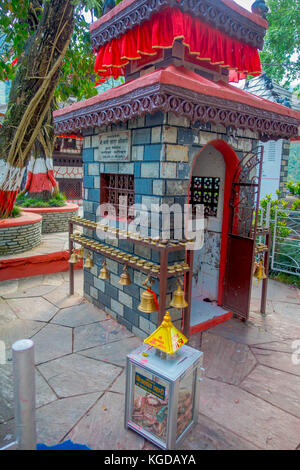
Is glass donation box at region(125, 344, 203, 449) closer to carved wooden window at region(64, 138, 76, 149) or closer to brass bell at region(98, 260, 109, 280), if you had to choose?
brass bell at region(98, 260, 109, 280)

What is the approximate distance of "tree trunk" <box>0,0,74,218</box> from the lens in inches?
256

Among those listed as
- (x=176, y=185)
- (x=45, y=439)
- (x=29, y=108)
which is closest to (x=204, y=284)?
(x=176, y=185)

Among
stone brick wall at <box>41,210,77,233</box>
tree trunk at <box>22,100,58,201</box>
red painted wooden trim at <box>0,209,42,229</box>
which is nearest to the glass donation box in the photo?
red painted wooden trim at <box>0,209,42,229</box>

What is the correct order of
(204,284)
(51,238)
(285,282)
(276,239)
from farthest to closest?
1. (51,238)
2. (276,239)
3. (285,282)
4. (204,284)

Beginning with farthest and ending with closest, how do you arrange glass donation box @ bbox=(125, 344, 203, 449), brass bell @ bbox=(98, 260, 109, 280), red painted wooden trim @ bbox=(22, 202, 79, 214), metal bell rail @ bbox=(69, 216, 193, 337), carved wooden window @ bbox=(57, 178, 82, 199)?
carved wooden window @ bbox=(57, 178, 82, 199), red painted wooden trim @ bbox=(22, 202, 79, 214), brass bell @ bbox=(98, 260, 109, 280), metal bell rail @ bbox=(69, 216, 193, 337), glass donation box @ bbox=(125, 344, 203, 449)

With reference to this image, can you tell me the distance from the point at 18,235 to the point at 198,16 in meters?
5.97

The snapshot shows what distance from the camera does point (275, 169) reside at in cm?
1155

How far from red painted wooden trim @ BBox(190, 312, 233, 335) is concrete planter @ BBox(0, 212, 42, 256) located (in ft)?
16.1

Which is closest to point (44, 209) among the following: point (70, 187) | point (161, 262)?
point (70, 187)

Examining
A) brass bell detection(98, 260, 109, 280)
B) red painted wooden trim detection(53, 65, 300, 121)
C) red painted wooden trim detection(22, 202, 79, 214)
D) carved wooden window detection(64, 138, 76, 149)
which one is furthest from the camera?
carved wooden window detection(64, 138, 76, 149)

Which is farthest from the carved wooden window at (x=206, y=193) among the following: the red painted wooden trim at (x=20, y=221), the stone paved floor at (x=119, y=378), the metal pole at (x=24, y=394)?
the red painted wooden trim at (x=20, y=221)

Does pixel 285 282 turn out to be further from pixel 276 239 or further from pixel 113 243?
pixel 113 243

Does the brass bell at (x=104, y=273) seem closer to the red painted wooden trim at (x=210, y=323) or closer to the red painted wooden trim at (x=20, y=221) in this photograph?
the red painted wooden trim at (x=210, y=323)

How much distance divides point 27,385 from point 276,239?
6.91 metres
